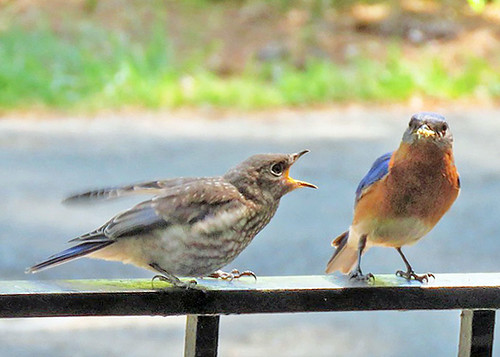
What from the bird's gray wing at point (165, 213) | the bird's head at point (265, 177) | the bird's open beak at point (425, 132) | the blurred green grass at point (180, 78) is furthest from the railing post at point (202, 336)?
the blurred green grass at point (180, 78)

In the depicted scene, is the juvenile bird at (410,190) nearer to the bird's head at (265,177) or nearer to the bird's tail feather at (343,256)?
the bird's tail feather at (343,256)

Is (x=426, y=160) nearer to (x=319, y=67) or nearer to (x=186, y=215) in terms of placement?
(x=186, y=215)

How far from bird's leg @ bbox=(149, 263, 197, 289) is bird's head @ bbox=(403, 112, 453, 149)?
2.27 ft

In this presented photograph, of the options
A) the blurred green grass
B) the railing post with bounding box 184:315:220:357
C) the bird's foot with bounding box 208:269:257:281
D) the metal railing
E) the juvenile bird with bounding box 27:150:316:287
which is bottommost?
the railing post with bounding box 184:315:220:357

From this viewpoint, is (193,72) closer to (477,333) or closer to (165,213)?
(165,213)

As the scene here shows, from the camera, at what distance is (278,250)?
7.97 m

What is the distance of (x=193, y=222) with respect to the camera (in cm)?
233

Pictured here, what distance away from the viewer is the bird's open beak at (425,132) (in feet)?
8.34

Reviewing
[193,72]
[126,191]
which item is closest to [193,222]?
[126,191]

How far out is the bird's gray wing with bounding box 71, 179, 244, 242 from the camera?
2.29m

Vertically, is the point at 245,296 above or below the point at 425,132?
below

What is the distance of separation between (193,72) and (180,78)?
19cm

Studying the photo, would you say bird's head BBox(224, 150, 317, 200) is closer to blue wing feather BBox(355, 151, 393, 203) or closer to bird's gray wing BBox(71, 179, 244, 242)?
bird's gray wing BBox(71, 179, 244, 242)

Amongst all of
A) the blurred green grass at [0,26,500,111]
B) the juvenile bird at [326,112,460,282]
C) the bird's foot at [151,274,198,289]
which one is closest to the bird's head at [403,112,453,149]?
the juvenile bird at [326,112,460,282]
